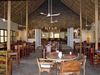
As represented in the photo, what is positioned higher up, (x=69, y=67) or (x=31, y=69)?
(x=69, y=67)

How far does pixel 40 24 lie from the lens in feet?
71.9

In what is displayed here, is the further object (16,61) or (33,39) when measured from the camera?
(33,39)

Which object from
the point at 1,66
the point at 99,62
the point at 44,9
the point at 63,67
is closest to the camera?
the point at 63,67

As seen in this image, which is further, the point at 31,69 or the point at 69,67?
the point at 31,69

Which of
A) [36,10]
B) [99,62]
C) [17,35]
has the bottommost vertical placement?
[99,62]

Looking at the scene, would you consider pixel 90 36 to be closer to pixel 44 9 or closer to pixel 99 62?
pixel 44 9

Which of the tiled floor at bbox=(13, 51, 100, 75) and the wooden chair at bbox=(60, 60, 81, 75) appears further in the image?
the tiled floor at bbox=(13, 51, 100, 75)

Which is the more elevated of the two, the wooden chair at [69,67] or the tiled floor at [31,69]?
the wooden chair at [69,67]

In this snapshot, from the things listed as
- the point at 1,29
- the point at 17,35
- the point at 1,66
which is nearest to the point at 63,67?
→ the point at 1,66

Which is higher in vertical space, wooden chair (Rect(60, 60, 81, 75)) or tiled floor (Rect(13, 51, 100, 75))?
wooden chair (Rect(60, 60, 81, 75))

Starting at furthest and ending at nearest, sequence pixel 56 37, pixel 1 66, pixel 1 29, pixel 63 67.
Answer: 1. pixel 56 37
2. pixel 1 29
3. pixel 1 66
4. pixel 63 67

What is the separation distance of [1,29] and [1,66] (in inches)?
397

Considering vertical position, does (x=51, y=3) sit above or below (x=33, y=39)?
above

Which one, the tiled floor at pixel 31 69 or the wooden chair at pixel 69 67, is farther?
the tiled floor at pixel 31 69
